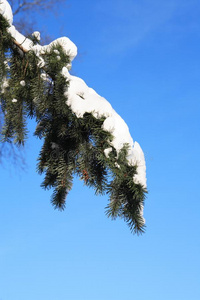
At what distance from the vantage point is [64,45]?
2373mm

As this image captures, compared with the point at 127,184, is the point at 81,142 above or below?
above

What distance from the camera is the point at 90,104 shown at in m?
2.14

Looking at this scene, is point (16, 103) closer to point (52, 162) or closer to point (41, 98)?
point (41, 98)

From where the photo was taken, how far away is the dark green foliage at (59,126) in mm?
2092

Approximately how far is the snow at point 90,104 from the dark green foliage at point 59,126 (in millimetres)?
34

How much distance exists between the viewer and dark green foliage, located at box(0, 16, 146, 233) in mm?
2092

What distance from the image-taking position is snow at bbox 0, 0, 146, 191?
6.62 feet

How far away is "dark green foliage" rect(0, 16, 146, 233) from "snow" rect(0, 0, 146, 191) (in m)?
0.03

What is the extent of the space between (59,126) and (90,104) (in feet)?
1.14

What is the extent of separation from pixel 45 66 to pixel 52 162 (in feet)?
2.25

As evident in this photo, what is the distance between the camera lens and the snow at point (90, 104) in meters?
2.02

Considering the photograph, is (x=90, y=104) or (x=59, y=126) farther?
(x=59, y=126)

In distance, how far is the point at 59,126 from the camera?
2.38 metres

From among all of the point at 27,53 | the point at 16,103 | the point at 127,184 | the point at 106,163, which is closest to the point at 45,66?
the point at 27,53
